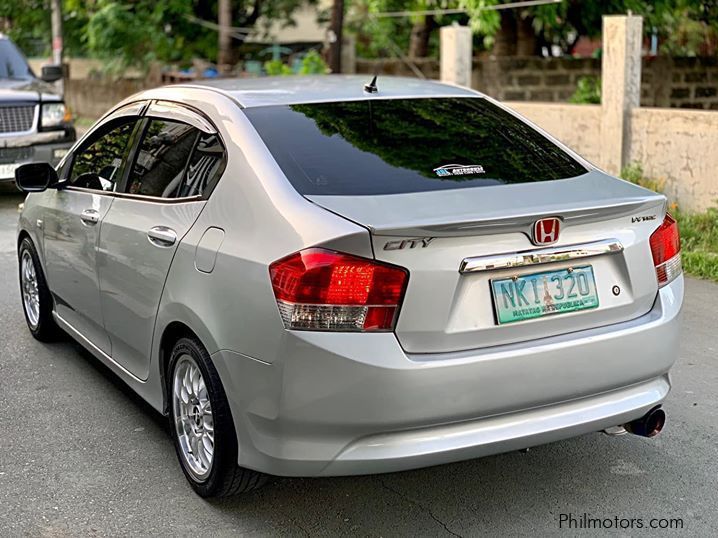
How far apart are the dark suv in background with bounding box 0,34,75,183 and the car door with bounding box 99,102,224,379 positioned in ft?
26.1

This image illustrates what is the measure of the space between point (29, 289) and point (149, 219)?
7.97 ft

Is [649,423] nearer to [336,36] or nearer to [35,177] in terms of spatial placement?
[35,177]

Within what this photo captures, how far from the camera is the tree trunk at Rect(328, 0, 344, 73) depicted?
17516mm

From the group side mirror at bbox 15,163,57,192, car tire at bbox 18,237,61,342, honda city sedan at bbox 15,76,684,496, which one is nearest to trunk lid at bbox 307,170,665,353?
honda city sedan at bbox 15,76,684,496

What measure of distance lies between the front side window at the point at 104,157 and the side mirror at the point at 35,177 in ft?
0.40

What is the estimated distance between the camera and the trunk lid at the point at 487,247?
3559 millimetres

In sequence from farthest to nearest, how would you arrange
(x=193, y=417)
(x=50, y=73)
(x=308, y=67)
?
(x=308, y=67)
(x=50, y=73)
(x=193, y=417)

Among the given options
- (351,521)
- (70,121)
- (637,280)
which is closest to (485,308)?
(637,280)

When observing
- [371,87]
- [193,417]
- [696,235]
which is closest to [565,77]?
[696,235]

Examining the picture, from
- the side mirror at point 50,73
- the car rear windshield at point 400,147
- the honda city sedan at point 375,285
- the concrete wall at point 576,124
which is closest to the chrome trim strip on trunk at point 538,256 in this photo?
the honda city sedan at point 375,285

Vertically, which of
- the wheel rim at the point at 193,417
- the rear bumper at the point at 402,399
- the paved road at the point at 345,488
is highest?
the rear bumper at the point at 402,399

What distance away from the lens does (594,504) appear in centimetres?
421

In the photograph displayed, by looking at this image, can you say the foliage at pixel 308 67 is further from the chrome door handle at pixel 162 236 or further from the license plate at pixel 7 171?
the chrome door handle at pixel 162 236

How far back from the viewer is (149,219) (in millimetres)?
4582
